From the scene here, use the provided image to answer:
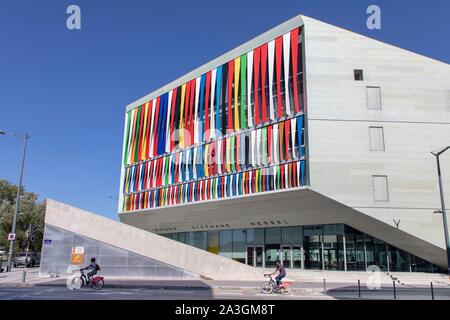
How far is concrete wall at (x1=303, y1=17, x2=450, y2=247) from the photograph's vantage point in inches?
1330

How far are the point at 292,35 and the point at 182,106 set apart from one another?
17.0m

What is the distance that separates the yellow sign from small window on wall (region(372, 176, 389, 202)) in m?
24.6

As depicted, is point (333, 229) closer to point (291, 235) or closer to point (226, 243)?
point (291, 235)

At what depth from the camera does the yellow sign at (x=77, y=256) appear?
91.4 ft

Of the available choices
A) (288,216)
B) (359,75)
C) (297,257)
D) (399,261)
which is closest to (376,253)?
(399,261)

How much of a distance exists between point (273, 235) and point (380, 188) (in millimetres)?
12431

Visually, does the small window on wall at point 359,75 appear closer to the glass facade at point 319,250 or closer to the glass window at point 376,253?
the glass facade at point 319,250

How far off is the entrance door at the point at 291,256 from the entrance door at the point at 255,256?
9.52 feet

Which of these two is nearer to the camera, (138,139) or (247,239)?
(247,239)

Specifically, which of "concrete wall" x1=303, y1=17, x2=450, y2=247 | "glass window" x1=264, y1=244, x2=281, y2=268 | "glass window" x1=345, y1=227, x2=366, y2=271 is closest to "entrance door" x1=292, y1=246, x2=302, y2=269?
"glass window" x1=264, y1=244, x2=281, y2=268

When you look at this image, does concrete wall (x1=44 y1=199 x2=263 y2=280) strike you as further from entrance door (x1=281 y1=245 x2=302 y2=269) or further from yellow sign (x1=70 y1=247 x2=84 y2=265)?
entrance door (x1=281 y1=245 x2=302 y2=269)

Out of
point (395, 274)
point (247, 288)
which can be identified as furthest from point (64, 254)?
point (395, 274)
